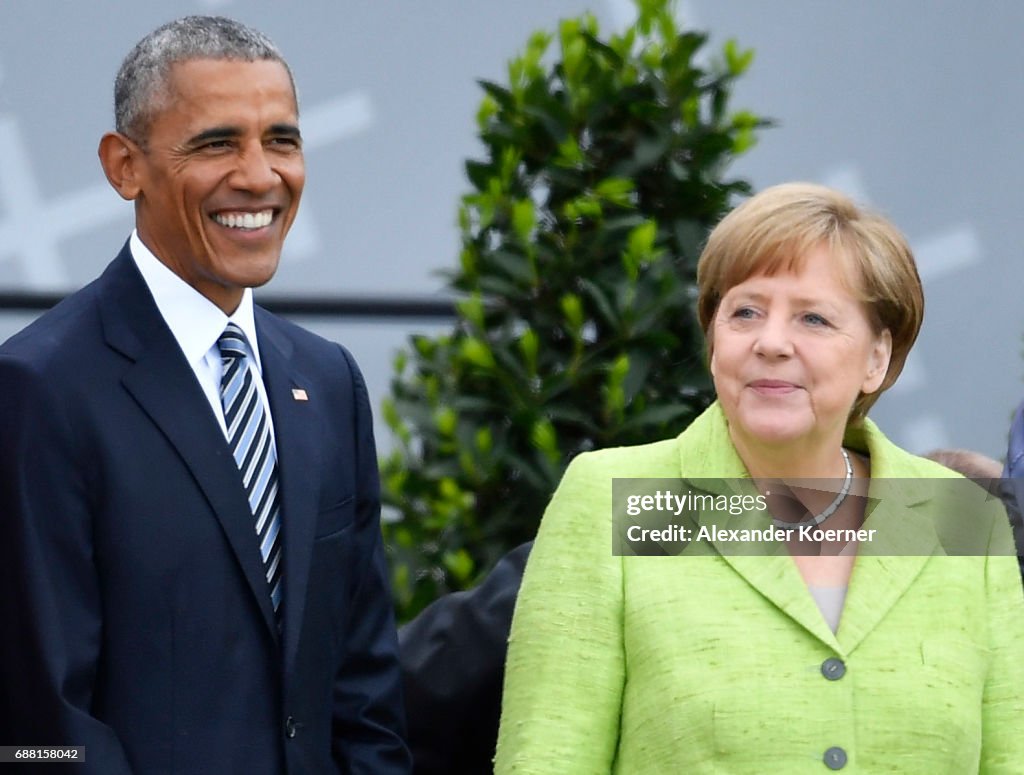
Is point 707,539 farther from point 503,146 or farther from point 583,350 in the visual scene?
point 503,146

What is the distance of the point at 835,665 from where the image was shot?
2666 mm

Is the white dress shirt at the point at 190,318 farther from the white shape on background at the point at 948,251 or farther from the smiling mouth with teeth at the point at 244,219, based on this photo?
the white shape on background at the point at 948,251

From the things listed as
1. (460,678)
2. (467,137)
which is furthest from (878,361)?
(467,137)

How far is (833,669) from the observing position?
2.66 metres

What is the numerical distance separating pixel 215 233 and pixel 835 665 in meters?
1.04

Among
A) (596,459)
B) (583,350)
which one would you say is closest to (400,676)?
(596,459)

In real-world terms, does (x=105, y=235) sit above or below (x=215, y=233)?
above

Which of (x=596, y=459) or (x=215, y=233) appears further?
(x=596, y=459)

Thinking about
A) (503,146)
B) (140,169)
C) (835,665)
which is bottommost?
(835,665)

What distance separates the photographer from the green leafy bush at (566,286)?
12.3ft

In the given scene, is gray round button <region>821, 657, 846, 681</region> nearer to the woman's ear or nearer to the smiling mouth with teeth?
the woman's ear

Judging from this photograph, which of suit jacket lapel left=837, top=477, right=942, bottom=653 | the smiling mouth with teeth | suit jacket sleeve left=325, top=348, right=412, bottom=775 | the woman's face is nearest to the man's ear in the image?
the smiling mouth with teeth

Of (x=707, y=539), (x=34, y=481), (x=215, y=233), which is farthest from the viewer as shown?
(x=707, y=539)

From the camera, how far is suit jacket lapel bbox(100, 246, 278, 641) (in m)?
2.50
